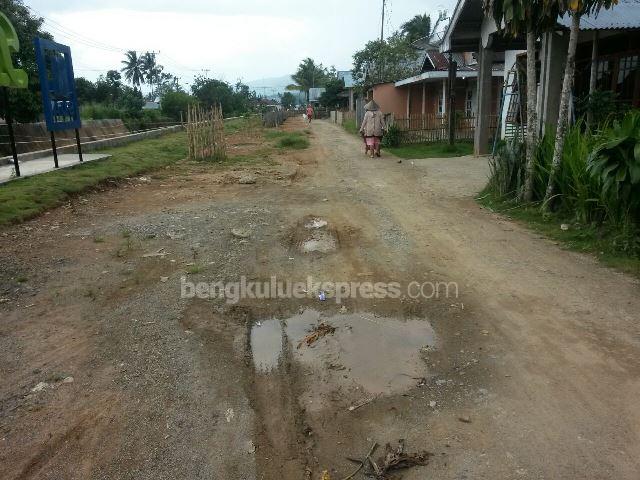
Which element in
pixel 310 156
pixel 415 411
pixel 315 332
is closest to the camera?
pixel 415 411

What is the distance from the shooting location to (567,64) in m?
6.96

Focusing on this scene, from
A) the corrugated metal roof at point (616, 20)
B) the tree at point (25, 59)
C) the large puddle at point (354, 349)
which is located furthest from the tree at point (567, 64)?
the tree at point (25, 59)

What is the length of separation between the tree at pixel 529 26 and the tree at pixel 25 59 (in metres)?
15.1

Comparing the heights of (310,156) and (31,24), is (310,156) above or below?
below

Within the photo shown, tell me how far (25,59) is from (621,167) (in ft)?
69.3

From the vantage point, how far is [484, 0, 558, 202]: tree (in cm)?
709

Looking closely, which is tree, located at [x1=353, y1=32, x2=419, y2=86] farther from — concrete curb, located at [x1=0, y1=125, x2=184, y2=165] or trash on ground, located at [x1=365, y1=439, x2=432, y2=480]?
trash on ground, located at [x1=365, y1=439, x2=432, y2=480]

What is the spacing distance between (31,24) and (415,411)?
23.9 metres

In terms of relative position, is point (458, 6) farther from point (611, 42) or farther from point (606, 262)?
point (606, 262)

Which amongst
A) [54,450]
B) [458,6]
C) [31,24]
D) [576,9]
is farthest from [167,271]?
[31,24]

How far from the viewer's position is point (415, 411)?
3080 millimetres

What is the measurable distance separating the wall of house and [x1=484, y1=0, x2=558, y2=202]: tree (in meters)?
21.3

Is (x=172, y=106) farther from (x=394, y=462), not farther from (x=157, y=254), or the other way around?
(x=394, y=462)

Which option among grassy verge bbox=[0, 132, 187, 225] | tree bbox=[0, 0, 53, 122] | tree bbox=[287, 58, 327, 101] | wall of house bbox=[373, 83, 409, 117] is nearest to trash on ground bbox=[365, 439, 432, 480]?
grassy verge bbox=[0, 132, 187, 225]
